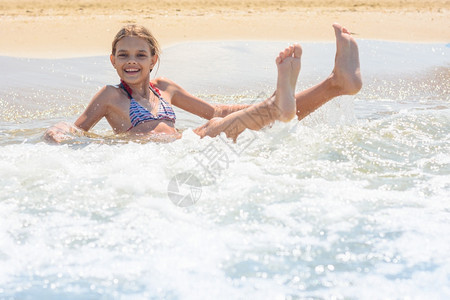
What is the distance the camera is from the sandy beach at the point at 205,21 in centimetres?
877

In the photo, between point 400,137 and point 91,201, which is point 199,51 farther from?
point 91,201

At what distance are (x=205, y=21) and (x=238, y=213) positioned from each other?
1004 centimetres

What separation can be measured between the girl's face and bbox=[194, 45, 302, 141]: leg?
2.50 feet

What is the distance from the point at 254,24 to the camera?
11062mm

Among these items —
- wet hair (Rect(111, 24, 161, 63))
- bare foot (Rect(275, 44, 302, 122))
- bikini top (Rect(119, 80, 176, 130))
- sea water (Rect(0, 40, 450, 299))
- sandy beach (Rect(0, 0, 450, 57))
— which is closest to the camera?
sea water (Rect(0, 40, 450, 299))

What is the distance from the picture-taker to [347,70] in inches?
128

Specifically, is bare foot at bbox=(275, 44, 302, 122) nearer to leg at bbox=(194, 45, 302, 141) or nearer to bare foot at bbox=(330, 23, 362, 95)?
leg at bbox=(194, 45, 302, 141)

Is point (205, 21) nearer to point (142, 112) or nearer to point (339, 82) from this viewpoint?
point (142, 112)

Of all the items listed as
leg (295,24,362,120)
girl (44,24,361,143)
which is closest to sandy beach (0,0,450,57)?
girl (44,24,361,143)

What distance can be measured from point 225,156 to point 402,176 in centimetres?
86

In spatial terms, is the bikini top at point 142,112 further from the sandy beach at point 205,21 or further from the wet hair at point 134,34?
the sandy beach at point 205,21

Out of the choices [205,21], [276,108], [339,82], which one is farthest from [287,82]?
[205,21]

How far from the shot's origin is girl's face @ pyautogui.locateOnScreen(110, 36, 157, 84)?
360 centimetres

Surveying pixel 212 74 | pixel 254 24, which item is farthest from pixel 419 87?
pixel 254 24
